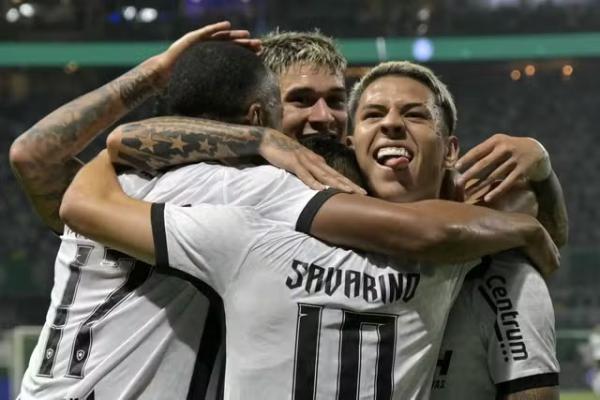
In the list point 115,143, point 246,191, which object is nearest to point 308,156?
point 246,191

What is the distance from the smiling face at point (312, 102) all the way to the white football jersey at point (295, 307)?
A: 0.94 m

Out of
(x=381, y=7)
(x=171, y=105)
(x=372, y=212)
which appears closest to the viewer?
(x=372, y=212)

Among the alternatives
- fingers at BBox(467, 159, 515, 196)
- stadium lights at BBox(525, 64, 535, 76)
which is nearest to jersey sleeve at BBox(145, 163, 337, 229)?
fingers at BBox(467, 159, 515, 196)

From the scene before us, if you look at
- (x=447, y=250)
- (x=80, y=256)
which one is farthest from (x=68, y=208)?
(x=447, y=250)

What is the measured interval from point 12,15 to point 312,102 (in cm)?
1071

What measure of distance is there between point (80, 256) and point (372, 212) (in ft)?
2.04

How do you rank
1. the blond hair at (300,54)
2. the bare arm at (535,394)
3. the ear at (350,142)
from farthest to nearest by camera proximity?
1. the blond hair at (300,54)
2. the ear at (350,142)
3. the bare arm at (535,394)

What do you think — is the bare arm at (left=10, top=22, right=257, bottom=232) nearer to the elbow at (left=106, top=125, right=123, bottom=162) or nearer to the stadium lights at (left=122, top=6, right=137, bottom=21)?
the elbow at (left=106, top=125, right=123, bottom=162)

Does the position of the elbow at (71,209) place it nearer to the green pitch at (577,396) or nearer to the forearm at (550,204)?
the forearm at (550,204)

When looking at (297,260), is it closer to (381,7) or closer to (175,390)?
(175,390)

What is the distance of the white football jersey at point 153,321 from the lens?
1.95 meters

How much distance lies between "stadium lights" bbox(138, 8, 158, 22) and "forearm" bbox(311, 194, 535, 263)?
11.3 m

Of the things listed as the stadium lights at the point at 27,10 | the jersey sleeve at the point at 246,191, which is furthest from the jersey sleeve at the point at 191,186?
the stadium lights at the point at 27,10

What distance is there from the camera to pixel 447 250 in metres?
1.83
